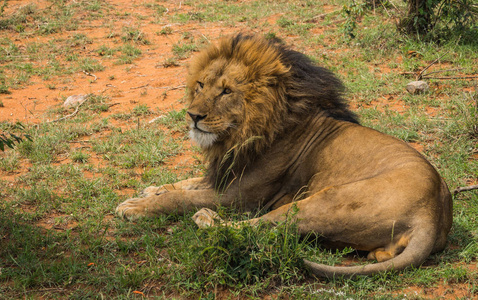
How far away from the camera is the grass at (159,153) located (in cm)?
310

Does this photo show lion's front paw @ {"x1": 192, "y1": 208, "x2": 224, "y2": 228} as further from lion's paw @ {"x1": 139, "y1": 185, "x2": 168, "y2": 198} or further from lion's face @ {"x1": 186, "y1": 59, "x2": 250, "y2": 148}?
lion's paw @ {"x1": 139, "y1": 185, "x2": 168, "y2": 198}

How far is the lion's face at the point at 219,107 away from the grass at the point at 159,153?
0.63 metres

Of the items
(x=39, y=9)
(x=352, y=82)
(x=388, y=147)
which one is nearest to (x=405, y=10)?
(x=352, y=82)

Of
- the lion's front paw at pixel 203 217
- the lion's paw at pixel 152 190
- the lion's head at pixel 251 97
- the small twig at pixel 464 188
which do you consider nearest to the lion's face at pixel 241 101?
the lion's head at pixel 251 97

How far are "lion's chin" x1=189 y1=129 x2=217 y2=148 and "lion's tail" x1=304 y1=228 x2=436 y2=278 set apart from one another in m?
1.33

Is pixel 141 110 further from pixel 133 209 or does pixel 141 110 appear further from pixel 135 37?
pixel 135 37

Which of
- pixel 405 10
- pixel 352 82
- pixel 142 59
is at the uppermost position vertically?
pixel 405 10

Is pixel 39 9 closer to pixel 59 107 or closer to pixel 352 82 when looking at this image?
pixel 59 107

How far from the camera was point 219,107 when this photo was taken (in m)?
3.92

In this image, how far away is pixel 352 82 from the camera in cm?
675

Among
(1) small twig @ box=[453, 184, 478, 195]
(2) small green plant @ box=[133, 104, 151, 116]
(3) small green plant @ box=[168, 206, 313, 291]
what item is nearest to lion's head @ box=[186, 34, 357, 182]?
(3) small green plant @ box=[168, 206, 313, 291]

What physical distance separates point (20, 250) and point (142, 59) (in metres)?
5.39

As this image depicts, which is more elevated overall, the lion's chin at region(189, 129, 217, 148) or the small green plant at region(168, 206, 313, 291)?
the lion's chin at region(189, 129, 217, 148)

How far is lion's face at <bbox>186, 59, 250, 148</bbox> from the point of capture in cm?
390
